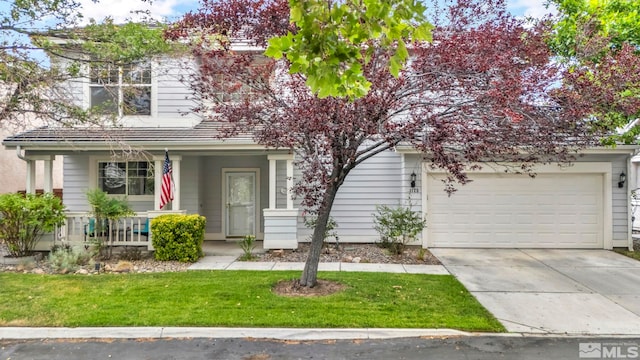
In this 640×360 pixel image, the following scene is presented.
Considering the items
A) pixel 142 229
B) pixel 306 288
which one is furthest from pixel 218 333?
pixel 142 229

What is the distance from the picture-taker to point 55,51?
6.61 metres

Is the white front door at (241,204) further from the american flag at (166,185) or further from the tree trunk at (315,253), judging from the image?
the tree trunk at (315,253)

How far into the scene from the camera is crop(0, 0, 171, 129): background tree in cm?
634

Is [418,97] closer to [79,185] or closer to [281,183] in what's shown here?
[281,183]

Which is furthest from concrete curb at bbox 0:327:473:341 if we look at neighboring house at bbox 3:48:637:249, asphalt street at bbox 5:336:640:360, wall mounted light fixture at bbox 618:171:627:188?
wall mounted light fixture at bbox 618:171:627:188

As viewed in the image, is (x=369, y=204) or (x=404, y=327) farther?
(x=369, y=204)

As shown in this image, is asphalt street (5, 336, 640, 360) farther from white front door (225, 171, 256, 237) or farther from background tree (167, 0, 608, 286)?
white front door (225, 171, 256, 237)

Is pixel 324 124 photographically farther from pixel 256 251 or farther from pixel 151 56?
pixel 256 251

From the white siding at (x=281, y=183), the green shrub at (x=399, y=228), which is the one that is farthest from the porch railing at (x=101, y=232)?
the green shrub at (x=399, y=228)

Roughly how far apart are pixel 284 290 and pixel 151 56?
479 cm

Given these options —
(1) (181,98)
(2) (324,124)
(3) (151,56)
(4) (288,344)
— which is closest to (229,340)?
(4) (288,344)

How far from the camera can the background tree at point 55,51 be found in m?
6.34

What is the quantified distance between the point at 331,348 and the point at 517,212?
26.8 feet

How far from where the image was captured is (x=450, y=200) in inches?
425
